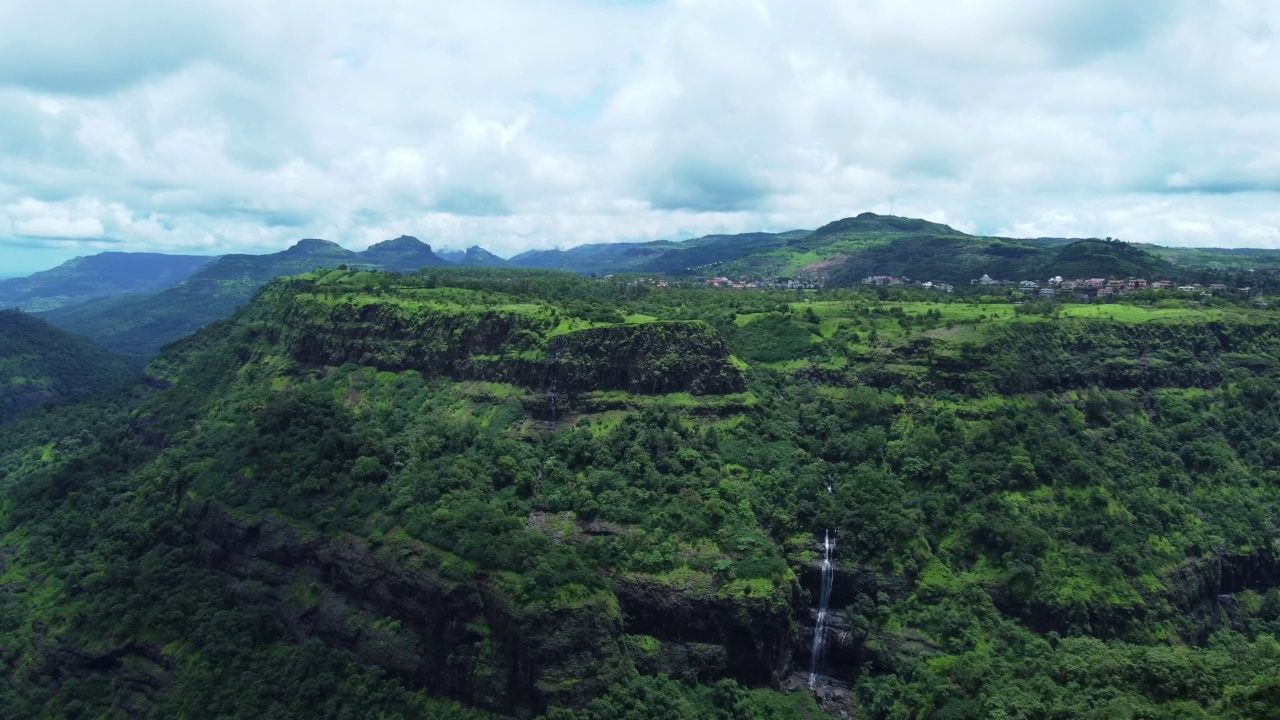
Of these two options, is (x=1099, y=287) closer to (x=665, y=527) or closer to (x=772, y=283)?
(x=772, y=283)

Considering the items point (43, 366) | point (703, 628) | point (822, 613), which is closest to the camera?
point (703, 628)

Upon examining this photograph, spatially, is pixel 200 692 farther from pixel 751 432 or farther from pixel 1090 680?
pixel 1090 680

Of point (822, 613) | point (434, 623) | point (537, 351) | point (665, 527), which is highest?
point (537, 351)

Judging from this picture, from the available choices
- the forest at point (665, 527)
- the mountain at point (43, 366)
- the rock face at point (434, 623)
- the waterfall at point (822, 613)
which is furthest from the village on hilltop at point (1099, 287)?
the mountain at point (43, 366)

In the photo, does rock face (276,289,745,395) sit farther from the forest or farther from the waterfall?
the waterfall

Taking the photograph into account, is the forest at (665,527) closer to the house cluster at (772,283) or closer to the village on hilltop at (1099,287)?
the village on hilltop at (1099,287)

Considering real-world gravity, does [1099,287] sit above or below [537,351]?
above

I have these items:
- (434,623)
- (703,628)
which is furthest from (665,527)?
(434,623)
